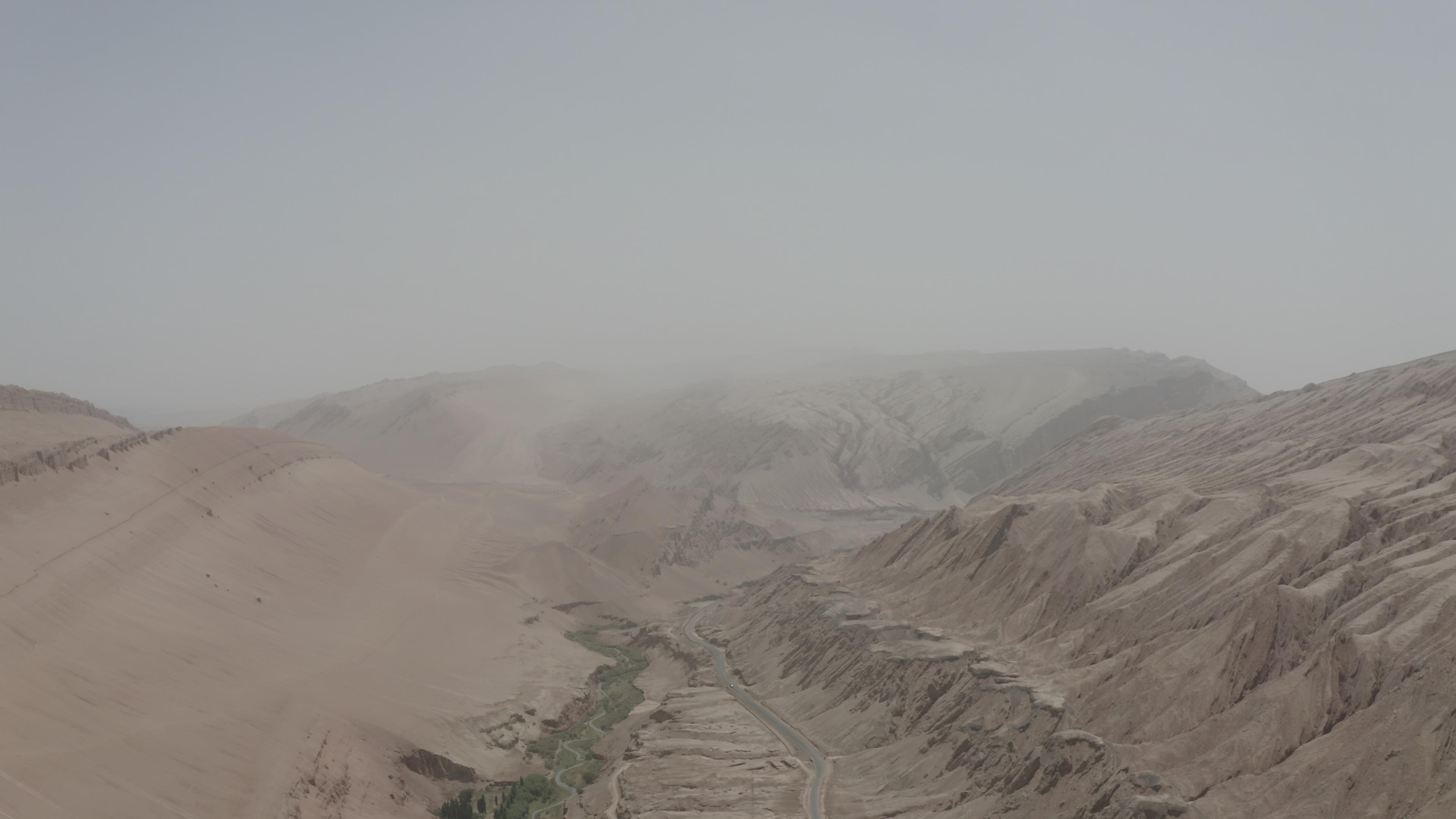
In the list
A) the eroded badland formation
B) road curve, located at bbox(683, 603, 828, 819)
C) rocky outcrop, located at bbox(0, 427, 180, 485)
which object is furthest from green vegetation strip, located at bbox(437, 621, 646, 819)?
rocky outcrop, located at bbox(0, 427, 180, 485)

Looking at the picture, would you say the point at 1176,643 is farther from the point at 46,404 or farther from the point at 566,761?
the point at 46,404

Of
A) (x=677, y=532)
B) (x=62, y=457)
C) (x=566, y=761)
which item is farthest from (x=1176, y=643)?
(x=677, y=532)

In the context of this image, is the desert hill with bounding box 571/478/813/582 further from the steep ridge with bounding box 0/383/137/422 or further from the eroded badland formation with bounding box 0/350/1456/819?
the steep ridge with bounding box 0/383/137/422

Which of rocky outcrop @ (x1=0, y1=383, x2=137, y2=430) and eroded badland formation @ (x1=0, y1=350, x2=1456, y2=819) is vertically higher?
rocky outcrop @ (x1=0, y1=383, x2=137, y2=430)

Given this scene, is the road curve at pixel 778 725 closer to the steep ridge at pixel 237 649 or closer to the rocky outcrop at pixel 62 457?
the steep ridge at pixel 237 649

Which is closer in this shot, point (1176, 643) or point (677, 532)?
point (1176, 643)

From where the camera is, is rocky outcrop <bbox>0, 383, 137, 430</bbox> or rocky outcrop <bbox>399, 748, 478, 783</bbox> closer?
rocky outcrop <bbox>399, 748, 478, 783</bbox>

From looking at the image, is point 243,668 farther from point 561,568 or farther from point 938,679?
point 561,568

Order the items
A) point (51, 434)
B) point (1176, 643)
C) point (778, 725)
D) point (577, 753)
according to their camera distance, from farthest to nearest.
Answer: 1. point (51, 434)
2. point (577, 753)
3. point (778, 725)
4. point (1176, 643)
